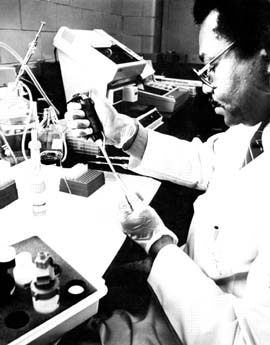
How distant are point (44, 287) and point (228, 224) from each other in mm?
581

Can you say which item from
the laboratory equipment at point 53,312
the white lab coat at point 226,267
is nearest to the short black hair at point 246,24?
the white lab coat at point 226,267

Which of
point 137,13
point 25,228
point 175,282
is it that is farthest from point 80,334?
point 137,13

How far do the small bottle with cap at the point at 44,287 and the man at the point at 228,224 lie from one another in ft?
1.16

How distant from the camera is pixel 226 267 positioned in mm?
1003

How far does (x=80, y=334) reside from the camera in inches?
32.9

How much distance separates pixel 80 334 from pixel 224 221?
1.76ft

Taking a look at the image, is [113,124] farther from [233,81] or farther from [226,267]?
[226,267]

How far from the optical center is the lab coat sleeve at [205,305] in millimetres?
785

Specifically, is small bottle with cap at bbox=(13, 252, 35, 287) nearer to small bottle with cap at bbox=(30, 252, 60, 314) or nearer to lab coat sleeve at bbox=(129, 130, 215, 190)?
small bottle with cap at bbox=(30, 252, 60, 314)

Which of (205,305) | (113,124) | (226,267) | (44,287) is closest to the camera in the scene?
(44,287)

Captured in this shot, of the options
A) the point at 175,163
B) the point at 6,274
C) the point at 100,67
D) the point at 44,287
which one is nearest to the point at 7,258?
the point at 6,274

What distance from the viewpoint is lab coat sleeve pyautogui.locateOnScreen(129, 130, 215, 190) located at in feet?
5.36

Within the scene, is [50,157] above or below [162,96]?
below

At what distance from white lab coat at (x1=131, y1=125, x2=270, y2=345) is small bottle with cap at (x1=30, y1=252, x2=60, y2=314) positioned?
13.9 inches
